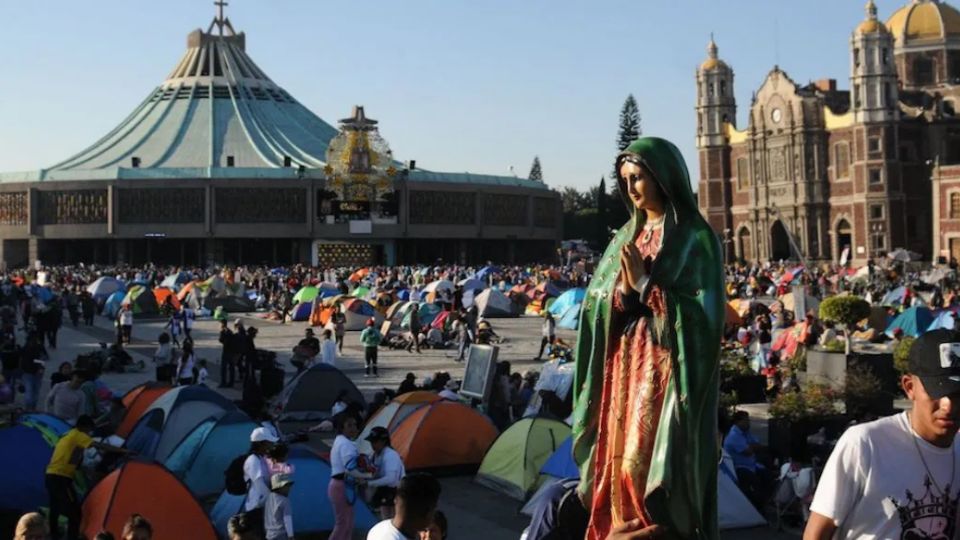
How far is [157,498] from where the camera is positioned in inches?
353

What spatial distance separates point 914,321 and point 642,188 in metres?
20.1

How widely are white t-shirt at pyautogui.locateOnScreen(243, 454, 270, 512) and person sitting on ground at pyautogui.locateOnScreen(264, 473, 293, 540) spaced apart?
0.15 metres

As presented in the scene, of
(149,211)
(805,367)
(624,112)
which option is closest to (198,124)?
(149,211)

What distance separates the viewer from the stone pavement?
417 inches

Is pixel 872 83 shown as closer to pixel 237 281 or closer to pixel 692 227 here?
pixel 237 281

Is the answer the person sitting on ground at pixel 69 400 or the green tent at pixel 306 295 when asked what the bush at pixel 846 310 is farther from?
the green tent at pixel 306 295

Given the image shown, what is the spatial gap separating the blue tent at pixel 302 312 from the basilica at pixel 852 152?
107 feet

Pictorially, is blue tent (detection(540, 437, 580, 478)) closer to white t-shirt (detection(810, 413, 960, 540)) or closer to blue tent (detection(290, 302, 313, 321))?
white t-shirt (detection(810, 413, 960, 540))

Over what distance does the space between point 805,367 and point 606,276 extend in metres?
14.9

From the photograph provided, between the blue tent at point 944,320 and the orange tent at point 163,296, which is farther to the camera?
the orange tent at point 163,296

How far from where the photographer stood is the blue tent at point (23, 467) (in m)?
10.2

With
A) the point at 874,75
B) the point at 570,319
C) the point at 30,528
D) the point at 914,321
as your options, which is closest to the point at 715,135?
the point at 874,75

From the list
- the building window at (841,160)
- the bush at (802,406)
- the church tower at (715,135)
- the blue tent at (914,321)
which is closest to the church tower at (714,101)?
the church tower at (715,135)

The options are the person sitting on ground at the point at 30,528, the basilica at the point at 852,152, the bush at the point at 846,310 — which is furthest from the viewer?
the basilica at the point at 852,152
